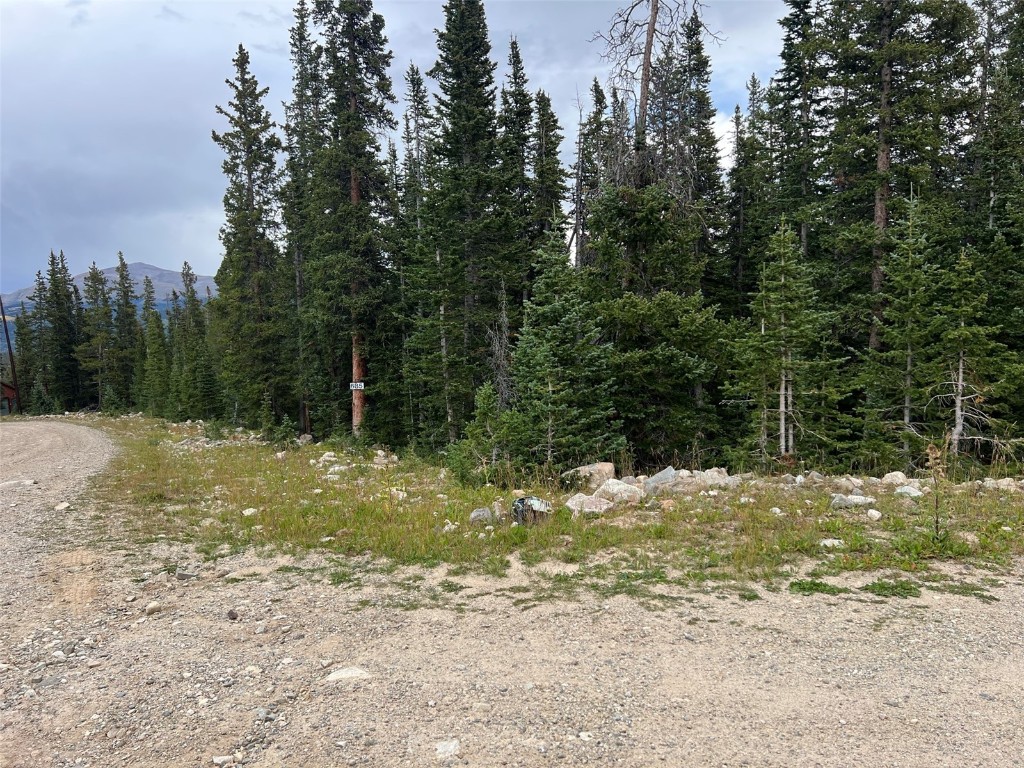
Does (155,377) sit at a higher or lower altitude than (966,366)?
lower

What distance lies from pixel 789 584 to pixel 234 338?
89.7 feet

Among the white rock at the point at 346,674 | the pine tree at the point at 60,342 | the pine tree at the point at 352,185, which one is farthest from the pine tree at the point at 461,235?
the pine tree at the point at 60,342

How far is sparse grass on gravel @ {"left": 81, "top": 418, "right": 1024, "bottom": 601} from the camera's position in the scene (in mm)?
5492

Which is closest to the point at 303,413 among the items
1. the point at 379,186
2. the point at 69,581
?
the point at 379,186

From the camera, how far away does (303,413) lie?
28906 mm

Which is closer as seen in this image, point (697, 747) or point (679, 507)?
point (697, 747)

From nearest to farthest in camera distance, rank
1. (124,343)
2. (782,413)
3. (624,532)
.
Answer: (624,532) < (782,413) < (124,343)

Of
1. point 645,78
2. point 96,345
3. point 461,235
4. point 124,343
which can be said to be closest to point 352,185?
point 461,235

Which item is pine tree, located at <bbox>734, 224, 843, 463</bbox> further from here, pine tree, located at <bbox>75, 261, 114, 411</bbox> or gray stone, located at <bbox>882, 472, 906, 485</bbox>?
pine tree, located at <bbox>75, 261, 114, 411</bbox>

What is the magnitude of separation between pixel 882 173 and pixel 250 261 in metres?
27.2

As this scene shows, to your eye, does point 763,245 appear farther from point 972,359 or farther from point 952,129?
point 972,359

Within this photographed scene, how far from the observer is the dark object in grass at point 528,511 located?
713 centimetres

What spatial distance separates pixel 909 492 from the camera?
7.70 meters

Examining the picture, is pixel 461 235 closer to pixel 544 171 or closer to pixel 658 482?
pixel 544 171
